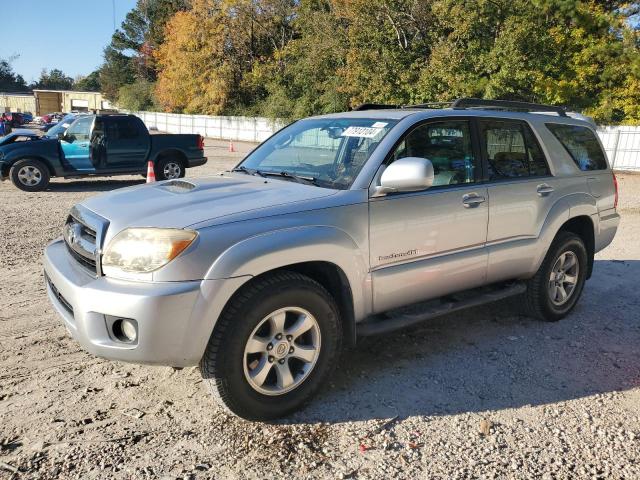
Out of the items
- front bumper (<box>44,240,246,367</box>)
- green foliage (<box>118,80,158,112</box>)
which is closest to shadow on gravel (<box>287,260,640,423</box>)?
front bumper (<box>44,240,246,367</box>)

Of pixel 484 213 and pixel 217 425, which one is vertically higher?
pixel 484 213

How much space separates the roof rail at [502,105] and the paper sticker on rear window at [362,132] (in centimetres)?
92

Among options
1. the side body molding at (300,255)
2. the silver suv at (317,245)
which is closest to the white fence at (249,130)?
the silver suv at (317,245)

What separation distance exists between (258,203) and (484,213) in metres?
1.82

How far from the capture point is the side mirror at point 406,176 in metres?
3.24

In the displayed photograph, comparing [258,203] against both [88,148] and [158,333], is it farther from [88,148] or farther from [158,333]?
[88,148]

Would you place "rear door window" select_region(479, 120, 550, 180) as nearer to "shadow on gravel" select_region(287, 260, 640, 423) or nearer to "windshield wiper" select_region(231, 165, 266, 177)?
"shadow on gravel" select_region(287, 260, 640, 423)

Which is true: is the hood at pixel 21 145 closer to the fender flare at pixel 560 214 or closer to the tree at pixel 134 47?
the fender flare at pixel 560 214

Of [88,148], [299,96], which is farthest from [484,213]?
[299,96]

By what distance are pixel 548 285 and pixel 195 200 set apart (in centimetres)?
321

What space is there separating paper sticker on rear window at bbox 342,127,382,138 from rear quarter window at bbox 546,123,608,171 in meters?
1.93

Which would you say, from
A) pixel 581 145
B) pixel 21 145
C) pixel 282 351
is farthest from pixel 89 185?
pixel 282 351

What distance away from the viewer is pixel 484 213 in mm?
3980

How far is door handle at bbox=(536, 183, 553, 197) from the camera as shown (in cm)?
443
